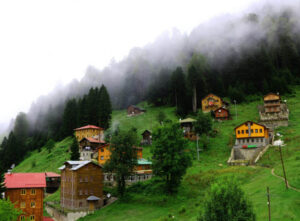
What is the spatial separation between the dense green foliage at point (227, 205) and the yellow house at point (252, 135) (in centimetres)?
4845

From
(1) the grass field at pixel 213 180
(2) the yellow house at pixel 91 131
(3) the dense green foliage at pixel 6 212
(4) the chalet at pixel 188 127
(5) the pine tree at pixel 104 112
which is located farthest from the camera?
(5) the pine tree at pixel 104 112

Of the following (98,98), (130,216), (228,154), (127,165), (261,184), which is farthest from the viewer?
(98,98)

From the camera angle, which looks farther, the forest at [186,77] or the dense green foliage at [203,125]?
the forest at [186,77]

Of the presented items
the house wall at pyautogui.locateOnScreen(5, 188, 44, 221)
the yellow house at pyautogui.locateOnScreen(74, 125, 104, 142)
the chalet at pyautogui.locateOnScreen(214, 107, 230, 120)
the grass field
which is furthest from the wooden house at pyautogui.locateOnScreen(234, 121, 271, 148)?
the yellow house at pyautogui.locateOnScreen(74, 125, 104, 142)

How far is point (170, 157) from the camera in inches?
2045

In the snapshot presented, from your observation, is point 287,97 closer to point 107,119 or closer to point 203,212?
point 107,119

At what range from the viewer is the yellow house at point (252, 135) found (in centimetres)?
7019

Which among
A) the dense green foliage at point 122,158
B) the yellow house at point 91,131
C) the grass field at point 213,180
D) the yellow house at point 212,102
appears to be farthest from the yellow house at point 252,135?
the yellow house at point 91,131

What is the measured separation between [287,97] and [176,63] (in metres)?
67.3

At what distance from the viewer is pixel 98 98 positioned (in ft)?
376

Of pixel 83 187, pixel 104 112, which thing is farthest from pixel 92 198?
pixel 104 112

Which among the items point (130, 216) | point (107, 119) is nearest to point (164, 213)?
point (130, 216)

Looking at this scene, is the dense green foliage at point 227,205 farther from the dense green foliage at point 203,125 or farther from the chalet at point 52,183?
the chalet at point 52,183

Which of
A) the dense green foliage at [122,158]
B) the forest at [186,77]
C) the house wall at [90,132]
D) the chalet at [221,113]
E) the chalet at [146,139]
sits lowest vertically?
the dense green foliage at [122,158]
